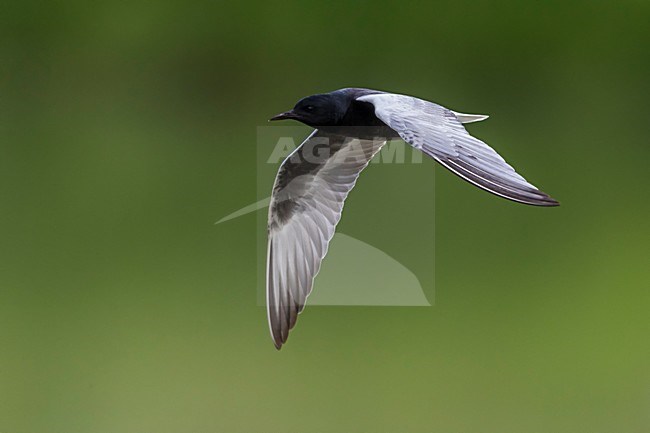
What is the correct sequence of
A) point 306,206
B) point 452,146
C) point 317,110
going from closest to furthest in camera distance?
point 452,146
point 317,110
point 306,206

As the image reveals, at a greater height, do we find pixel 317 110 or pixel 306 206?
pixel 317 110

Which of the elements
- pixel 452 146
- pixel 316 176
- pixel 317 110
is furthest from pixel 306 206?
pixel 452 146

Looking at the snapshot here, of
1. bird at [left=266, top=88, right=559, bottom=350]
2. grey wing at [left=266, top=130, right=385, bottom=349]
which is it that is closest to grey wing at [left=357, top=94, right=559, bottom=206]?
bird at [left=266, top=88, right=559, bottom=350]

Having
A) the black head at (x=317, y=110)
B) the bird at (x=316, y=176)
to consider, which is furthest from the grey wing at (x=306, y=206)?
the black head at (x=317, y=110)

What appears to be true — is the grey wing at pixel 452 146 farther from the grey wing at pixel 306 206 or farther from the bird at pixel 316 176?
the grey wing at pixel 306 206

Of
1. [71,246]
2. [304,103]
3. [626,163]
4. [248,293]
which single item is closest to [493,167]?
[304,103]

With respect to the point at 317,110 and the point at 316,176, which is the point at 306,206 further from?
the point at 317,110
